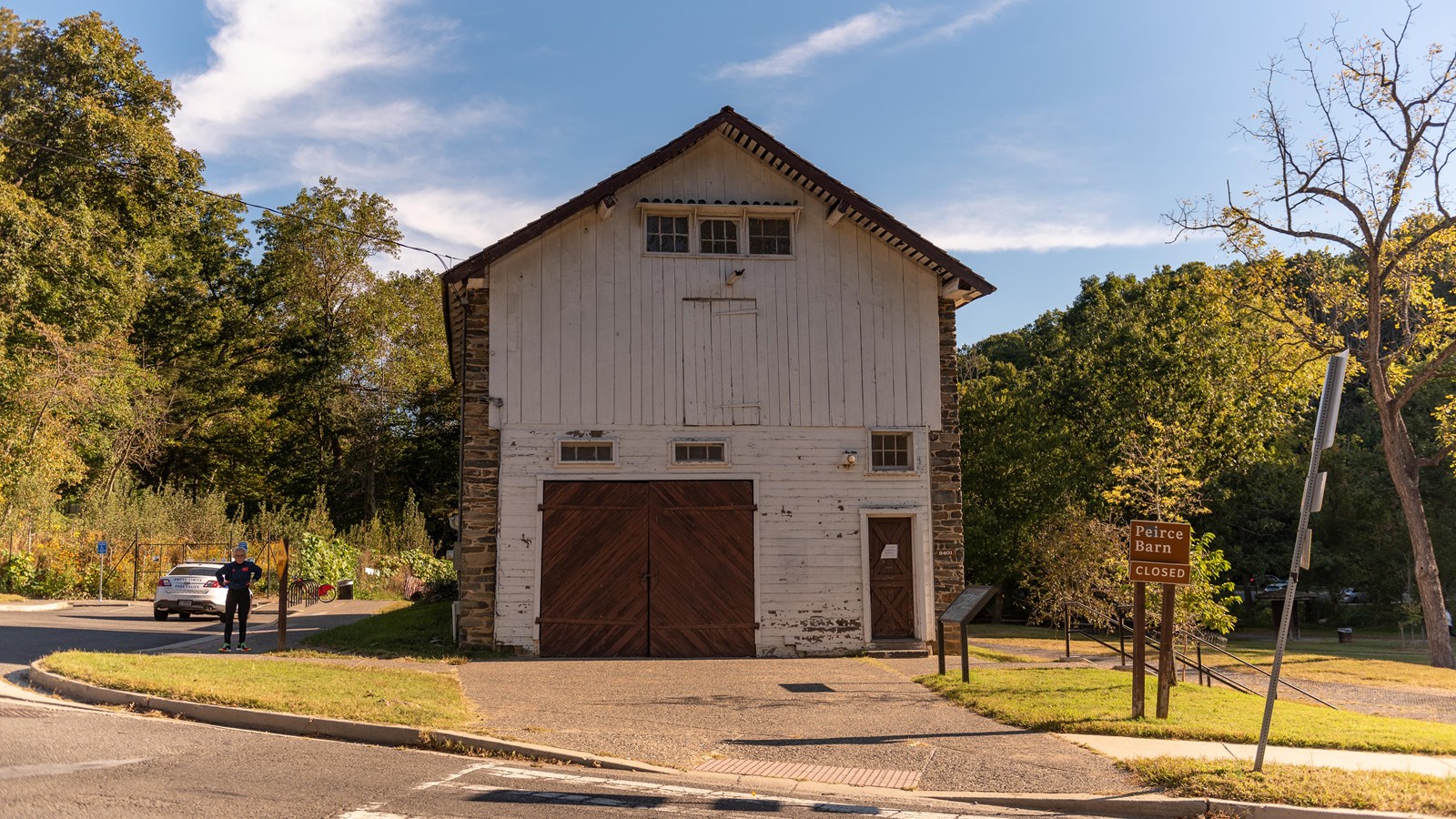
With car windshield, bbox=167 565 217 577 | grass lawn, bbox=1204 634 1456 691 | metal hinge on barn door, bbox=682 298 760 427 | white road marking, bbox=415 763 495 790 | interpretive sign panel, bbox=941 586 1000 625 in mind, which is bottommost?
grass lawn, bbox=1204 634 1456 691

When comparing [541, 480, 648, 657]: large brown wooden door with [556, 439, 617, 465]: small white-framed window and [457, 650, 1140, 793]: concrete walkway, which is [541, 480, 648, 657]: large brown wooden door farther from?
[457, 650, 1140, 793]: concrete walkway

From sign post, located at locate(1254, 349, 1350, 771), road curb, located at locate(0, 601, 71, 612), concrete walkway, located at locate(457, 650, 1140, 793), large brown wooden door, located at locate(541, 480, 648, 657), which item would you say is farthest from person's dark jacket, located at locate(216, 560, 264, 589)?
sign post, located at locate(1254, 349, 1350, 771)

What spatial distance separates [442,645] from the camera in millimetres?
17203

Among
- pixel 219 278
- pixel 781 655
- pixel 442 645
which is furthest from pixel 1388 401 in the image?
pixel 219 278

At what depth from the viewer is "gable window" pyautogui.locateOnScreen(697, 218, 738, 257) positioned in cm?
1797

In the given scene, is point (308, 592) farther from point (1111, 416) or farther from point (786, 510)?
point (1111, 416)

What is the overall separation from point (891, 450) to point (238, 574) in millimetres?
10462

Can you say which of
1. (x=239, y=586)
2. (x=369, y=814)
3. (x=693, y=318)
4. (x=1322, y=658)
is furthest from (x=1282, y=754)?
(x=1322, y=658)

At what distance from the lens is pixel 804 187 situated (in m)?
18.2

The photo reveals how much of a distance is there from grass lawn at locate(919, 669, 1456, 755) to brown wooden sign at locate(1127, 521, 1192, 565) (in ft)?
4.92

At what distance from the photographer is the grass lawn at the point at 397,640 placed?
53.1 feet

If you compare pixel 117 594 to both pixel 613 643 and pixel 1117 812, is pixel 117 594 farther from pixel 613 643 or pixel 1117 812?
pixel 1117 812

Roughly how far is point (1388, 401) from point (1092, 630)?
9.90 m

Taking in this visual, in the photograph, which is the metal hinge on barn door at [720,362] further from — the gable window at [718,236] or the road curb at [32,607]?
the road curb at [32,607]
